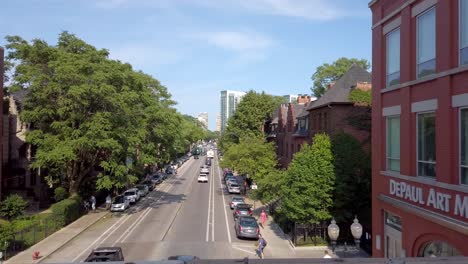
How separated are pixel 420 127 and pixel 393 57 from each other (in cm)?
335

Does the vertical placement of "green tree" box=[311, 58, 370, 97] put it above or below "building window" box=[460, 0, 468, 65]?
above

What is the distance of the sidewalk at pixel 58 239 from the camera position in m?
24.8

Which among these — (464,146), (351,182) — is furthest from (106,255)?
(351,182)

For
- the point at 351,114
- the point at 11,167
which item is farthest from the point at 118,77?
the point at 351,114

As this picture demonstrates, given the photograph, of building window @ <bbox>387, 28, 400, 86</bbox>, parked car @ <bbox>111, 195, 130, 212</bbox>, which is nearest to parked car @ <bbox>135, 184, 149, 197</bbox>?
parked car @ <bbox>111, 195, 130, 212</bbox>

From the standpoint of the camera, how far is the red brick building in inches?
477

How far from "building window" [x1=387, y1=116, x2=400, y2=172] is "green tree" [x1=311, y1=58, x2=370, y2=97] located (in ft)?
213

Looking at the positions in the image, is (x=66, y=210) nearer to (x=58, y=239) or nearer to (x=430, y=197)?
(x=58, y=239)

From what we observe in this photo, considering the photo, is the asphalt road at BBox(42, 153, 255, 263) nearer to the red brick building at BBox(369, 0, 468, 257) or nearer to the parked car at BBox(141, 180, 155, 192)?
the parked car at BBox(141, 180, 155, 192)

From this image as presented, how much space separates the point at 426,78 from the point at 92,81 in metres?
29.8

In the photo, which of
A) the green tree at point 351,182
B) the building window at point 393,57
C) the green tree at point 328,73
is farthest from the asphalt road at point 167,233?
the green tree at point 328,73

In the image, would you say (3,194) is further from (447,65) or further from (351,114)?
(447,65)

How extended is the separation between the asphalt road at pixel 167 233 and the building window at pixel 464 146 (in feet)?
51.0

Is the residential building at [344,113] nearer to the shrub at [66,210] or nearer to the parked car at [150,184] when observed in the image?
the shrub at [66,210]
